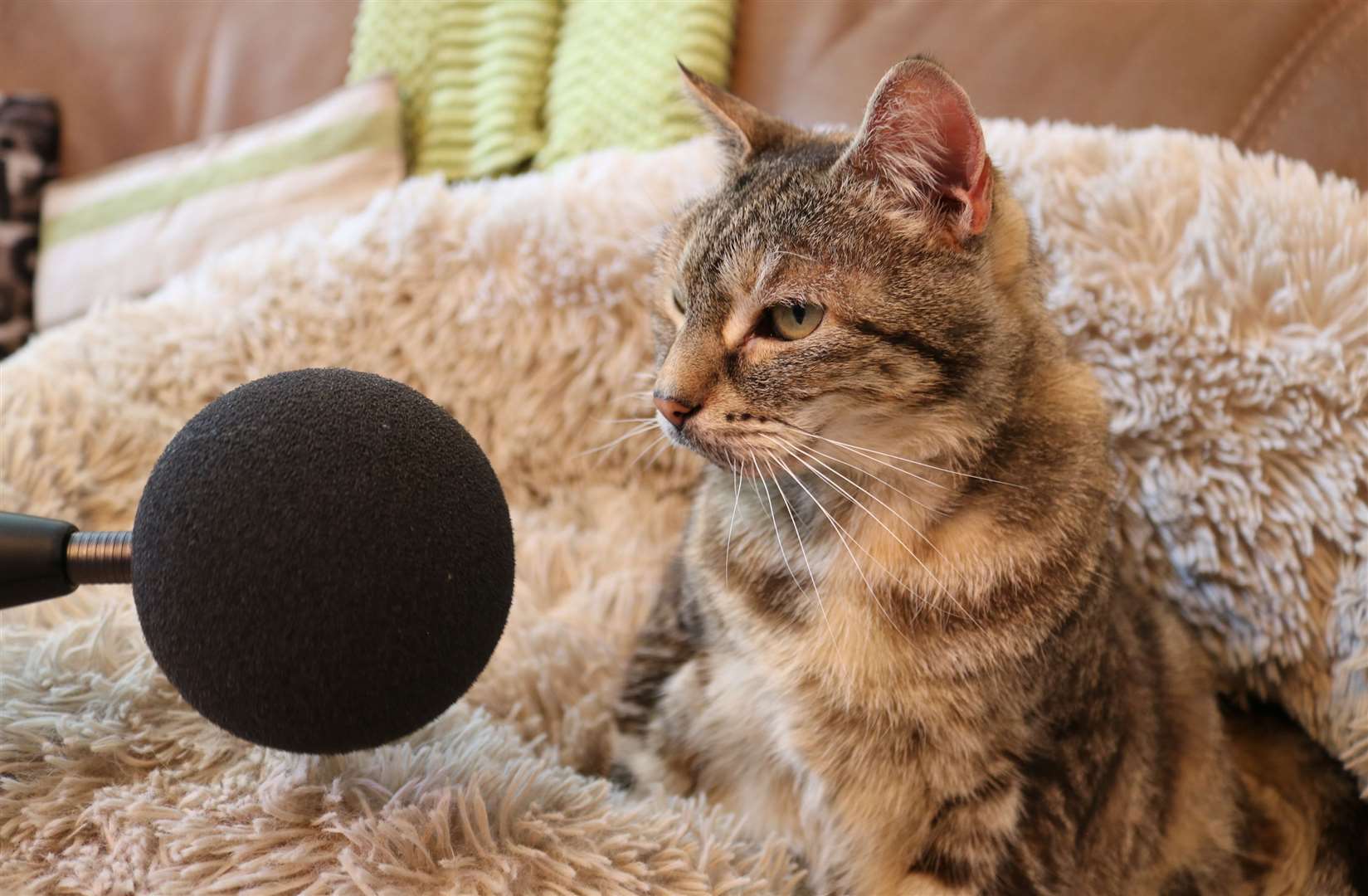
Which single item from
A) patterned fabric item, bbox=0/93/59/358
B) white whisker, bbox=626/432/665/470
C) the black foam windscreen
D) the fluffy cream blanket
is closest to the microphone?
the black foam windscreen

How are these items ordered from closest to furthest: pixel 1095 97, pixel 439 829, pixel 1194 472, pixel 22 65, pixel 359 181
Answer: pixel 439 829
pixel 1194 472
pixel 1095 97
pixel 359 181
pixel 22 65

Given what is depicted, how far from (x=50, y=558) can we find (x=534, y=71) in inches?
39.3

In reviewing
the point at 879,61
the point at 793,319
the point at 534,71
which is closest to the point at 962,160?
the point at 793,319

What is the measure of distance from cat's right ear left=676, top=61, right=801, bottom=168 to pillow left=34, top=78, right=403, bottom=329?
679mm

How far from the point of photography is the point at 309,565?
0.52 meters

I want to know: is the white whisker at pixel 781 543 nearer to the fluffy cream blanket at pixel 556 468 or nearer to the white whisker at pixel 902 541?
the white whisker at pixel 902 541

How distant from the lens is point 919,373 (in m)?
0.64

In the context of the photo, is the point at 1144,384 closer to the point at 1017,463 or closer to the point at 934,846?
the point at 1017,463

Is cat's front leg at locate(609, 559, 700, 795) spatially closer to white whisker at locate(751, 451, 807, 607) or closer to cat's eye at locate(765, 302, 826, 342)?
white whisker at locate(751, 451, 807, 607)

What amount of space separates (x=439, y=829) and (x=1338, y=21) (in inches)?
42.3

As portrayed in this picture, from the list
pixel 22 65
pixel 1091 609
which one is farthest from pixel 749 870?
pixel 22 65

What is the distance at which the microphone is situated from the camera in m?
0.52

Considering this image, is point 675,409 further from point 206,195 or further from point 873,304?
point 206,195

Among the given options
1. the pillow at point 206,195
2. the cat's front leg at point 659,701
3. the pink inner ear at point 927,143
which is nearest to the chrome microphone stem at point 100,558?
the cat's front leg at point 659,701
